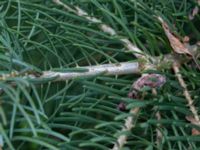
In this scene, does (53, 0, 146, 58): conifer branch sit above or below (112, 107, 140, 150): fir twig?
above

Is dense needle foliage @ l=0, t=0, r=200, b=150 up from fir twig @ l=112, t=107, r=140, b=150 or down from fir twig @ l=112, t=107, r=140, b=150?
up

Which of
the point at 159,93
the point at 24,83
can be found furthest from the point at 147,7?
the point at 24,83

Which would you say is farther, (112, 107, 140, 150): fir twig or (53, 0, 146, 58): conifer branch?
(53, 0, 146, 58): conifer branch

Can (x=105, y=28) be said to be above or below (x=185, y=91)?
above

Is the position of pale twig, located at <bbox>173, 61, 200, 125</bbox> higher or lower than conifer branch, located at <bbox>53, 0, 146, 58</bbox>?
lower

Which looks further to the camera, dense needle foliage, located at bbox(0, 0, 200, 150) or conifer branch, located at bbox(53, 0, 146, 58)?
conifer branch, located at bbox(53, 0, 146, 58)

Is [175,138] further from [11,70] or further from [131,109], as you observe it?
[11,70]

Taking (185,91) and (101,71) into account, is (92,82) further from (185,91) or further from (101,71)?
(185,91)

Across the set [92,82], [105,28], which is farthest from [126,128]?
[105,28]
